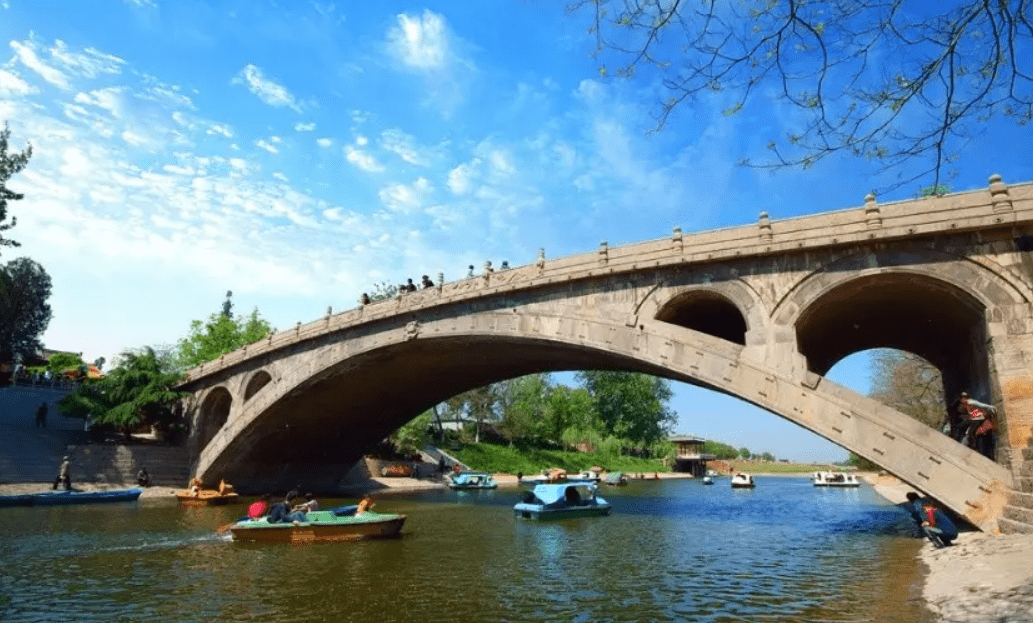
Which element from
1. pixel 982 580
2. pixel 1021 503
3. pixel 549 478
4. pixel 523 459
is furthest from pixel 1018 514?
pixel 523 459

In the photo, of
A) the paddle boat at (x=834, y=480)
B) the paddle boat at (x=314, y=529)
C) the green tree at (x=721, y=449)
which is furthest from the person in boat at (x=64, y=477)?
the green tree at (x=721, y=449)

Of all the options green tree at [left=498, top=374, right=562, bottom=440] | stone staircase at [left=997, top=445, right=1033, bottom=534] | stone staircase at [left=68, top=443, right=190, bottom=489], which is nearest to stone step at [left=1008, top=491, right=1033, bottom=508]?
stone staircase at [left=997, top=445, right=1033, bottom=534]

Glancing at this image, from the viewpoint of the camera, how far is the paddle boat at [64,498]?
2988 cm

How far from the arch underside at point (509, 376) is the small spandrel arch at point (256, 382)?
2503 mm

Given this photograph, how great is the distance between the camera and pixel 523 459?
2891 inches

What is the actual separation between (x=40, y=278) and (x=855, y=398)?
255 feet

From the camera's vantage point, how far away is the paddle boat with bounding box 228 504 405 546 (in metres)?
19.9

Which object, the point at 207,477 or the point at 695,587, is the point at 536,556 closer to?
the point at 695,587

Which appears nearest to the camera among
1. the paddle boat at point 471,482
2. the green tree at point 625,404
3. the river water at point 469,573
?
the river water at point 469,573

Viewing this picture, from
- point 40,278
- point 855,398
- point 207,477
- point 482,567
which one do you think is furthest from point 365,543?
point 40,278

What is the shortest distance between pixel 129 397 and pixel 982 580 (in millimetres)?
44911

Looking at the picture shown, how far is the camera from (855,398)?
18.6 metres

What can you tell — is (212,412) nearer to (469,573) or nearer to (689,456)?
(469,573)

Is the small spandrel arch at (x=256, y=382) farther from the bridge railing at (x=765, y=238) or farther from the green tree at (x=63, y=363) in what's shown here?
the green tree at (x=63, y=363)
